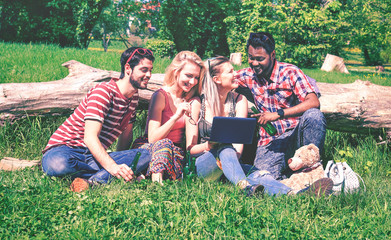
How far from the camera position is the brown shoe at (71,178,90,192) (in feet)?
12.1

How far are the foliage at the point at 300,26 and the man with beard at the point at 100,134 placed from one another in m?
15.1

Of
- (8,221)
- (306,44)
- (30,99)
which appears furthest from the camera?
(306,44)

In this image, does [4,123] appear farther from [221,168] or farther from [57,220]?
[221,168]

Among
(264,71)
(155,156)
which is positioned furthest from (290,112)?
(155,156)

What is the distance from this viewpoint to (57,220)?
3.01 metres

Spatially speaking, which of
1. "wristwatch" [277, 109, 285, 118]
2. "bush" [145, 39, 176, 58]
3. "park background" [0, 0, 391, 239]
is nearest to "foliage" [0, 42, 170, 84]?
"park background" [0, 0, 391, 239]

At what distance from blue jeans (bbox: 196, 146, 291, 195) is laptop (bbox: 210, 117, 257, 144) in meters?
0.26

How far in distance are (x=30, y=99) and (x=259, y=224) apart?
11.4ft

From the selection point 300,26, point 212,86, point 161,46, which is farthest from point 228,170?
point 161,46

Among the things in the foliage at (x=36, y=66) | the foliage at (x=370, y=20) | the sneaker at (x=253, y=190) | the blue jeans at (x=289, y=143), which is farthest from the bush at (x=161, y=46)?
the sneaker at (x=253, y=190)

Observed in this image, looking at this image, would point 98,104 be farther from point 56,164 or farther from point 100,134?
point 56,164

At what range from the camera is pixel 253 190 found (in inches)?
145

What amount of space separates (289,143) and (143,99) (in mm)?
2090

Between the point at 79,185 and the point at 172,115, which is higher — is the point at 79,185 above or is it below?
below
